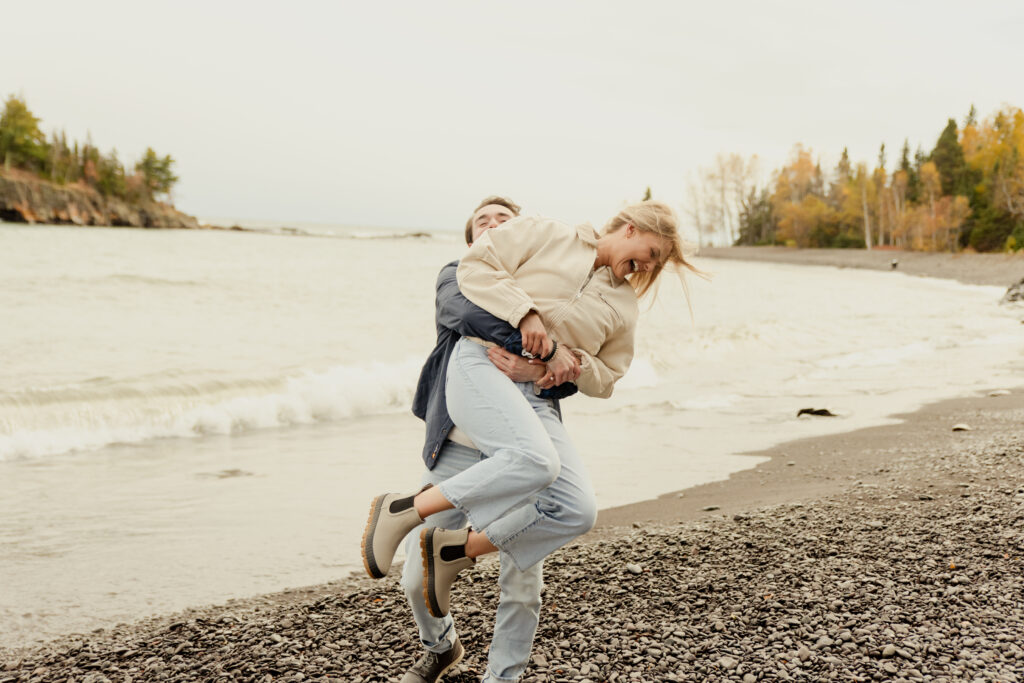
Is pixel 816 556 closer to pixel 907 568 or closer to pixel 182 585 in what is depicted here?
pixel 907 568

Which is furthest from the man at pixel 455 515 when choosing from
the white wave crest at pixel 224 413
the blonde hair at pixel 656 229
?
the white wave crest at pixel 224 413

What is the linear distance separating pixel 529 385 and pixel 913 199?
267 ft

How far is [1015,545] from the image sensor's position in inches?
178

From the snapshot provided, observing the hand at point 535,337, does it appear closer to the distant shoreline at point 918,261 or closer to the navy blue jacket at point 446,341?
the navy blue jacket at point 446,341

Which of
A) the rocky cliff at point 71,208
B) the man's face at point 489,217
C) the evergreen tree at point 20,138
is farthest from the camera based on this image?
the evergreen tree at point 20,138

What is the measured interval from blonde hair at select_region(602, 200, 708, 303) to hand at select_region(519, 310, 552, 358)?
2.00 feet

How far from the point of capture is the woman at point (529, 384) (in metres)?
2.97

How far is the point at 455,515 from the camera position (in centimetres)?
331

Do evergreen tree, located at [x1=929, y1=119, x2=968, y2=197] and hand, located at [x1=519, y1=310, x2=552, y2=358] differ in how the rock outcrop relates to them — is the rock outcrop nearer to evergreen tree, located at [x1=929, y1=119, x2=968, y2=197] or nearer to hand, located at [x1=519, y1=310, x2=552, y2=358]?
hand, located at [x1=519, y1=310, x2=552, y2=358]

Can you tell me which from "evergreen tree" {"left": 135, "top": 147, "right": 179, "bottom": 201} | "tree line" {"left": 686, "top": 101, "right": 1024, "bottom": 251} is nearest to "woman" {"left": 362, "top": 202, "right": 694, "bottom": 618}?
"tree line" {"left": 686, "top": 101, "right": 1024, "bottom": 251}

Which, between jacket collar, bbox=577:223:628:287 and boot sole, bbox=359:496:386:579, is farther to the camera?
jacket collar, bbox=577:223:628:287

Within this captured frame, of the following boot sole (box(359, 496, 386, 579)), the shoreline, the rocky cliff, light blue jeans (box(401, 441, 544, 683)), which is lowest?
the shoreline

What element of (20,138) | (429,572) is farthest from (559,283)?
(20,138)

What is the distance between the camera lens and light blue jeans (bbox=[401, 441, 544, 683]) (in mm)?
3131
